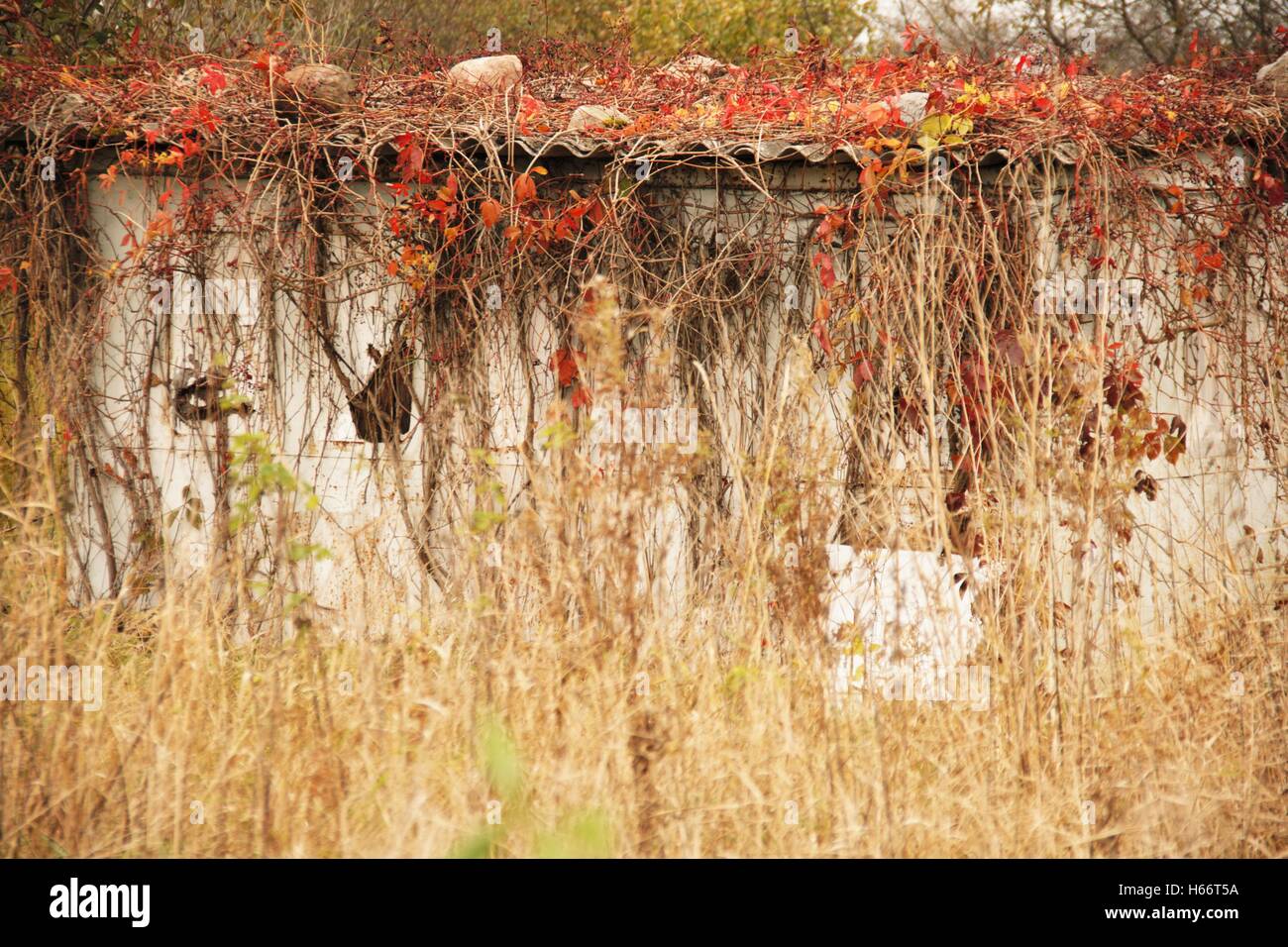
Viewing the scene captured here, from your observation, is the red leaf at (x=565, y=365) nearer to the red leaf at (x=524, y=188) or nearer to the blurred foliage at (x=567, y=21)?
the red leaf at (x=524, y=188)

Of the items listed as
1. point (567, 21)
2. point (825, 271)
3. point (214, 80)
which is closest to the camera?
point (825, 271)

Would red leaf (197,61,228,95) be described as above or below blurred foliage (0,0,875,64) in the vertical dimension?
below

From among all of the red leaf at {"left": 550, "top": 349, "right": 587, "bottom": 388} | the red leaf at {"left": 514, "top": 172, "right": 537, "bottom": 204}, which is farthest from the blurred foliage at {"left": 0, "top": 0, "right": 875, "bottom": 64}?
the red leaf at {"left": 550, "top": 349, "right": 587, "bottom": 388}

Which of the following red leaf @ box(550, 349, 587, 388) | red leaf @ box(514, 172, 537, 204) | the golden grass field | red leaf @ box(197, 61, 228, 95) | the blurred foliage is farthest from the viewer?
the blurred foliage

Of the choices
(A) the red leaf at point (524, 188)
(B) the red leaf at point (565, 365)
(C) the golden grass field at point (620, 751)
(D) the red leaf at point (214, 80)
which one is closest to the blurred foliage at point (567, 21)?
(D) the red leaf at point (214, 80)

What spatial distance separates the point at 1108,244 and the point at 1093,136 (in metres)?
0.46

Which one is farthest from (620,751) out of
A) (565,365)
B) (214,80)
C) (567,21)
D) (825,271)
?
(567,21)

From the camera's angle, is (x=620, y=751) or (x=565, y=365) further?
(x=565, y=365)

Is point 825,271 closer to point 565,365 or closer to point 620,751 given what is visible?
point 565,365

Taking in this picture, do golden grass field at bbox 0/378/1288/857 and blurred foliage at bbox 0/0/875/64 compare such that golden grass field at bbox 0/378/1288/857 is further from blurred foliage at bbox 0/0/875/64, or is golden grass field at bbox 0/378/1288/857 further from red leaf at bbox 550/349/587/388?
blurred foliage at bbox 0/0/875/64

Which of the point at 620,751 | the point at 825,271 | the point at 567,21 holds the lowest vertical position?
the point at 620,751

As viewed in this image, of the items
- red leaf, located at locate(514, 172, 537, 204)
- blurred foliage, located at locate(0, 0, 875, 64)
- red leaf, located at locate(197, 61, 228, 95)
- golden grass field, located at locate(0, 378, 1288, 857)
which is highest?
blurred foliage, located at locate(0, 0, 875, 64)

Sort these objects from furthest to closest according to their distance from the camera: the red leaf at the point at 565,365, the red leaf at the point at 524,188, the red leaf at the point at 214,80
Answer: the red leaf at the point at 214,80 < the red leaf at the point at 565,365 < the red leaf at the point at 524,188
